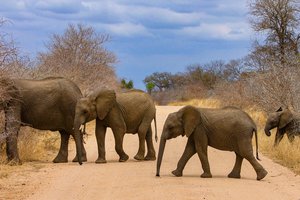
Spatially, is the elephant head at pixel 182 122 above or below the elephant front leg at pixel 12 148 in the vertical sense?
above

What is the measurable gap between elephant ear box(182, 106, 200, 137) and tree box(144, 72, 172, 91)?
7631 centimetres

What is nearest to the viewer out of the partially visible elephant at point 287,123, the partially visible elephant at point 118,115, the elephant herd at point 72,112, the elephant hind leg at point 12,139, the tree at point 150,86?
the elephant hind leg at point 12,139

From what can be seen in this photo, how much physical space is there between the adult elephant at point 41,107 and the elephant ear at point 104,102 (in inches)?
27.1

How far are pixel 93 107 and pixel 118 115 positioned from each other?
2.33 feet

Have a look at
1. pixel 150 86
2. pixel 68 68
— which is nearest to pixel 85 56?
pixel 68 68

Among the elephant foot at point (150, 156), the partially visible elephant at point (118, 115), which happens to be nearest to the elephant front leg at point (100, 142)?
the partially visible elephant at point (118, 115)

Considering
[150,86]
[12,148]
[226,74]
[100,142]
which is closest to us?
[12,148]

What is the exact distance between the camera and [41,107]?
1565cm

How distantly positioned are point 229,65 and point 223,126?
57.2 meters

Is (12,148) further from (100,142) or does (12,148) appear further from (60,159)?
(100,142)

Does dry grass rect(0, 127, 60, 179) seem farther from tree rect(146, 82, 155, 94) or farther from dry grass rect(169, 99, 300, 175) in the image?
tree rect(146, 82, 155, 94)

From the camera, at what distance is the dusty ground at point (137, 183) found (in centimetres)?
1087

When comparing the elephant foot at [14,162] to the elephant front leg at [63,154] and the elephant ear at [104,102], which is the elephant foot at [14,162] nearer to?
the elephant front leg at [63,154]

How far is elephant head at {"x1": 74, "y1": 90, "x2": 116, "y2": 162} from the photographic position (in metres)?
15.1
